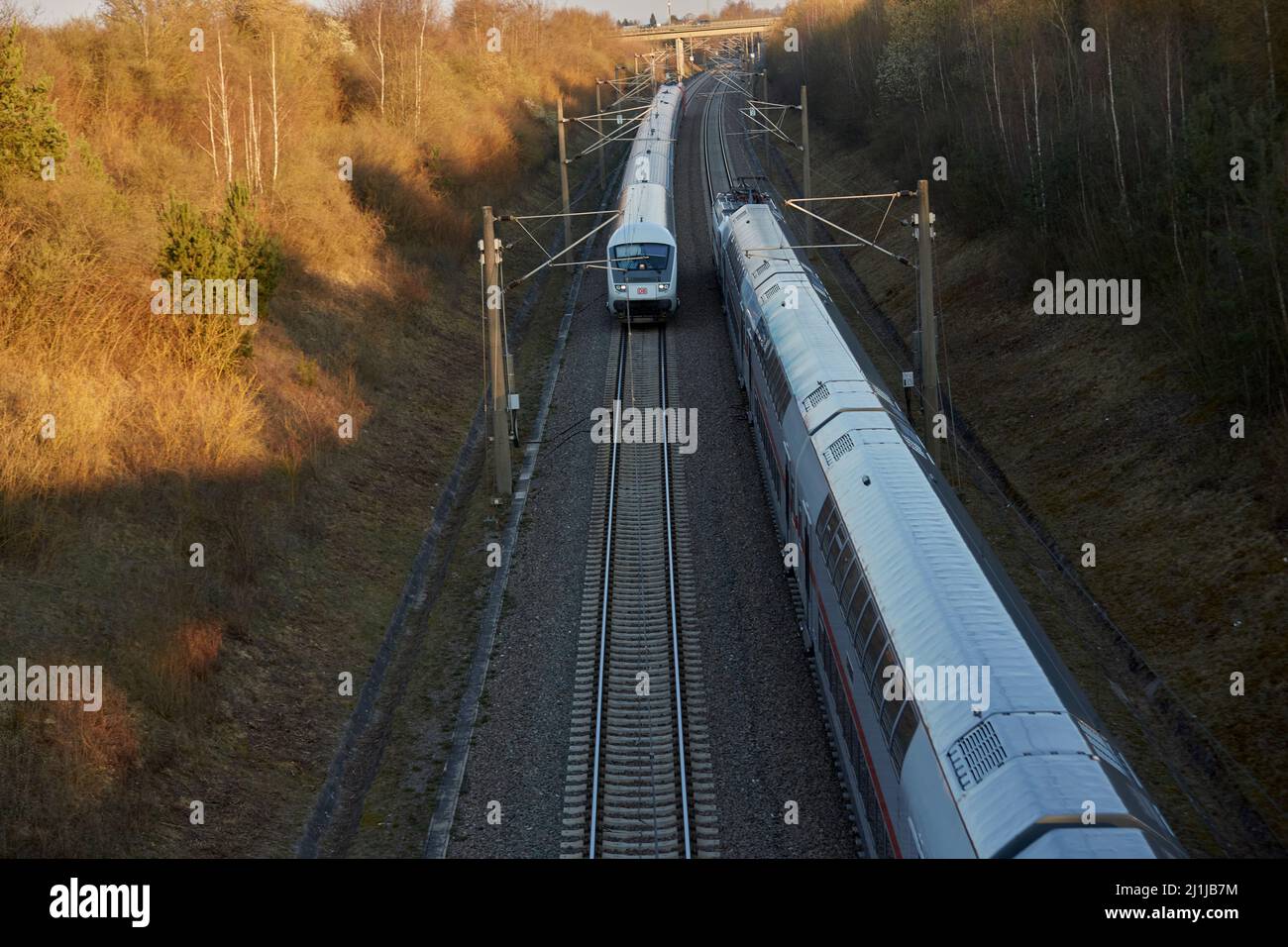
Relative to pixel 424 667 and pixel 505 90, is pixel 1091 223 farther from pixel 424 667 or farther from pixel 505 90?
pixel 505 90

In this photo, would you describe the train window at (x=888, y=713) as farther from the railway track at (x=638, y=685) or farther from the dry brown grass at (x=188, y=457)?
the dry brown grass at (x=188, y=457)

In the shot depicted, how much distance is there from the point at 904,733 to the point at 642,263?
24554mm

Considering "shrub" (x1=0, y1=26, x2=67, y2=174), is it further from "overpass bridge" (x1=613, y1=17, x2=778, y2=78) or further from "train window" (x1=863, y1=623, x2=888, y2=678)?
"overpass bridge" (x1=613, y1=17, x2=778, y2=78)

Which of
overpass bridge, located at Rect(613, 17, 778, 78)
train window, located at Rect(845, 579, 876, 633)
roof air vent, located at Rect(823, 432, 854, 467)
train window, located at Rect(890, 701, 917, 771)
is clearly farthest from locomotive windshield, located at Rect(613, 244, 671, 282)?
overpass bridge, located at Rect(613, 17, 778, 78)

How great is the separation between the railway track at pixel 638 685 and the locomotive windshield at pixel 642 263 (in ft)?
30.7

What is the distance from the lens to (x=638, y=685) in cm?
1652

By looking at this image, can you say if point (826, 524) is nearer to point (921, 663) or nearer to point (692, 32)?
point (921, 663)

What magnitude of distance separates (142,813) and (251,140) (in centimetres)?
2572

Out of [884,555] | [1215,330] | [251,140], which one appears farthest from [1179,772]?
[251,140]

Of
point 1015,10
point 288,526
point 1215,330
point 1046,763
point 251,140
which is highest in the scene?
point 1015,10

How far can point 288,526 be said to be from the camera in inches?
798

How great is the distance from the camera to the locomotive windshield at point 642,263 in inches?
1307

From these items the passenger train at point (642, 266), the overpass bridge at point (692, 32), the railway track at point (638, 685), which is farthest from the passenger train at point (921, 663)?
the overpass bridge at point (692, 32)

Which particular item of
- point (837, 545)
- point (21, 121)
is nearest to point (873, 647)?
point (837, 545)
